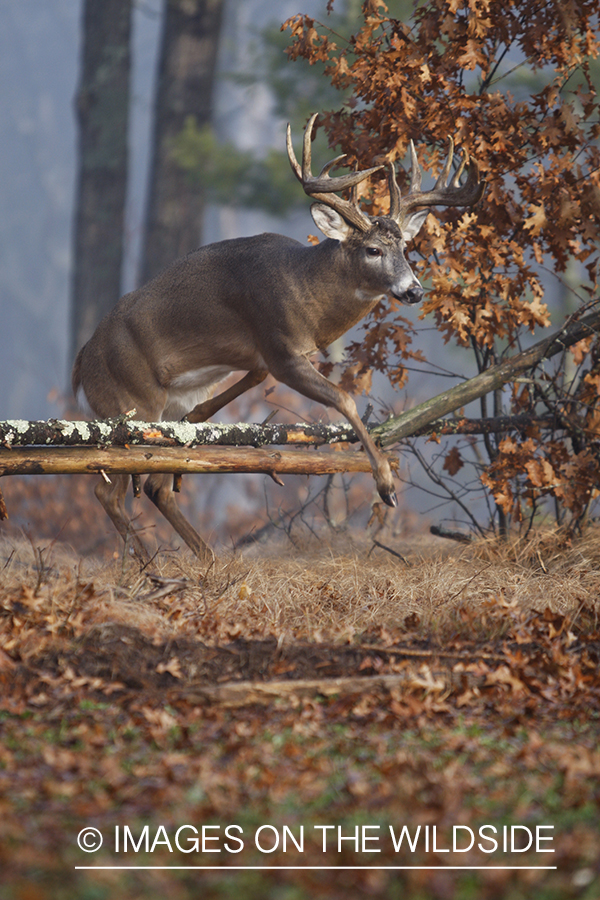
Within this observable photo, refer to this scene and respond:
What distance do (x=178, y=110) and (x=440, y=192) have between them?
7810mm

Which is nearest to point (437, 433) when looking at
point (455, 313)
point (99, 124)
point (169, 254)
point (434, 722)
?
point (455, 313)

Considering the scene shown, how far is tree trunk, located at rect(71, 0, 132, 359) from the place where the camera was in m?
12.0

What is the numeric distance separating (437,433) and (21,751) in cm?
406

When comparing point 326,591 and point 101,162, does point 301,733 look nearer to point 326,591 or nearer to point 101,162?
point 326,591

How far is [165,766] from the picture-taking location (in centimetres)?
300

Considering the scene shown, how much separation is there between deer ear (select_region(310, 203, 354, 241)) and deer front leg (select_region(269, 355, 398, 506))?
87 centimetres

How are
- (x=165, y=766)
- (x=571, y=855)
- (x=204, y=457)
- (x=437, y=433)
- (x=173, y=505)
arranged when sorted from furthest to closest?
(x=173, y=505)
(x=437, y=433)
(x=204, y=457)
(x=165, y=766)
(x=571, y=855)

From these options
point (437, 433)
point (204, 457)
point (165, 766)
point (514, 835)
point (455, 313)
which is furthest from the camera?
point (437, 433)

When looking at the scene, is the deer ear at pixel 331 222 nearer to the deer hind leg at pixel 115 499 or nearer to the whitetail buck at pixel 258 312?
the whitetail buck at pixel 258 312

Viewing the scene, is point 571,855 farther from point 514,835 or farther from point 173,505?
point 173,505

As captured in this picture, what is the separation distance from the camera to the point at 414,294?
5574 millimetres

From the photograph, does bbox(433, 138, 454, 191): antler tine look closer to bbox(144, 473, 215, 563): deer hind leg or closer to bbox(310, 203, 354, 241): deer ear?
bbox(310, 203, 354, 241): deer ear

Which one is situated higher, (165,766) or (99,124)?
(99,124)

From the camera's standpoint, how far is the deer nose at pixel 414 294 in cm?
556
